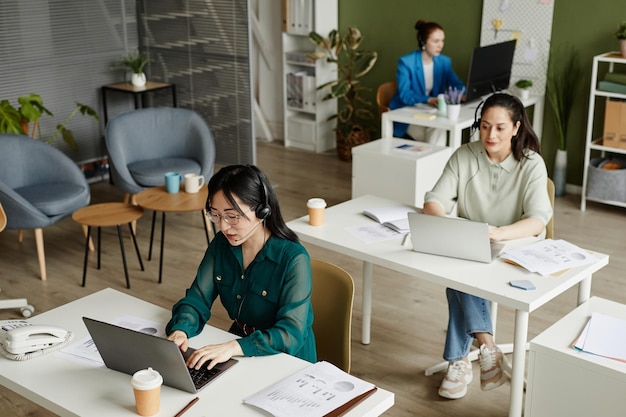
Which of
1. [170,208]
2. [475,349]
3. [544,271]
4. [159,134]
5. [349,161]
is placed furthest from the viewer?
[349,161]

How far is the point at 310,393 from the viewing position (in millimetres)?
2176

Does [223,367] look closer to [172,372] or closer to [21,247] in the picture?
[172,372]

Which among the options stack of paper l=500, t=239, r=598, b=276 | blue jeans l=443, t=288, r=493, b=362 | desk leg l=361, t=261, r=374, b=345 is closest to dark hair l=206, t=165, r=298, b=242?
stack of paper l=500, t=239, r=598, b=276

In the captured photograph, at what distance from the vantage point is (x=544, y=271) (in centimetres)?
297

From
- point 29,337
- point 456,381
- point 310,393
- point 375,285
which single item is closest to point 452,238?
point 456,381

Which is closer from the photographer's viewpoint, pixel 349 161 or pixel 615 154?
pixel 615 154

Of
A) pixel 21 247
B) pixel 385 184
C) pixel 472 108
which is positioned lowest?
pixel 21 247

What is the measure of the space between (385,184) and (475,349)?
191 cm

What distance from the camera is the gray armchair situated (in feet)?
17.8

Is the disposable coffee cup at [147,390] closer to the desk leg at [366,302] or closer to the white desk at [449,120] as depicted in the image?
the desk leg at [366,302]

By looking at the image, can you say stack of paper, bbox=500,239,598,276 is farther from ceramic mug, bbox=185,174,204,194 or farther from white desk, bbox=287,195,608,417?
ceramic mug, bbox=185,174,204,194

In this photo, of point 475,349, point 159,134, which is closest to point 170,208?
point 159,134

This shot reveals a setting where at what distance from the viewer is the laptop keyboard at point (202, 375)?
225cm

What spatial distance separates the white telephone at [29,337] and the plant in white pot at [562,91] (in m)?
4.53
